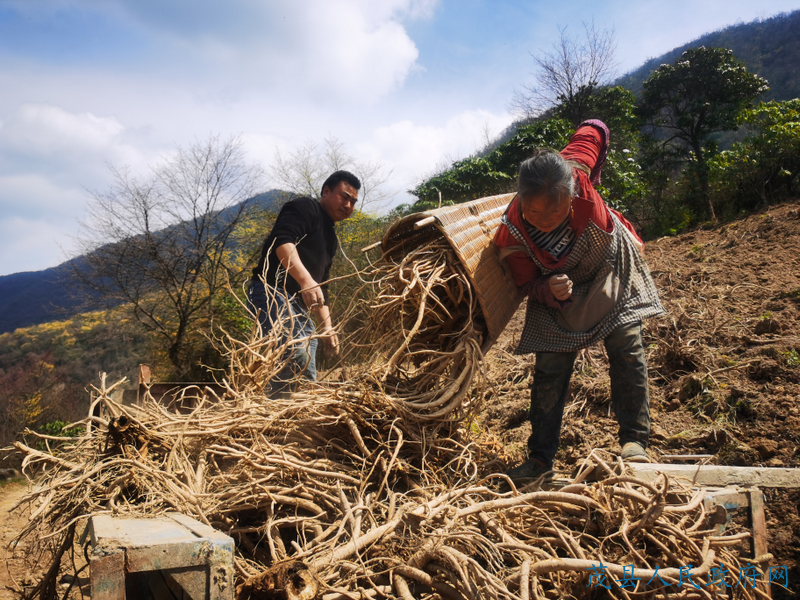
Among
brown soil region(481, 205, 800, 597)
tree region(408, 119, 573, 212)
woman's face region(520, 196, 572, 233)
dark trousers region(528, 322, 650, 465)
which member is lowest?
brown soil region(481, 205, 800, 597)

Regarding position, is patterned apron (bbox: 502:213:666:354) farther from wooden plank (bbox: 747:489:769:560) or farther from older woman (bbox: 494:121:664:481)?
wooden plank (bbox: 747:489:769:560)

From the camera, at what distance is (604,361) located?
361 centimetres

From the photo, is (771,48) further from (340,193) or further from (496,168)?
(340,193)

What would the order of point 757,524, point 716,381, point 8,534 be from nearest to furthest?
point 757,524, point 716,381, point 8,534

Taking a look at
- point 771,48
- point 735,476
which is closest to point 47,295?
point 735,476

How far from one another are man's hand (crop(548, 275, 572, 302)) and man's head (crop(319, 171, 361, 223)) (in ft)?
5.16

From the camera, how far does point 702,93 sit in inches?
548

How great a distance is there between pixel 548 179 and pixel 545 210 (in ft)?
0.38

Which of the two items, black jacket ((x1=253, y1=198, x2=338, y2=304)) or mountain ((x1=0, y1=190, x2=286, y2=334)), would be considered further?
mountain ((x1=0, y1=190, x2=286, y2=334))

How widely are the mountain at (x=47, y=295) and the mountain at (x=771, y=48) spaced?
2373cm

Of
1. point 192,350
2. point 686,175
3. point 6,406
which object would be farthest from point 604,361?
point 6,406

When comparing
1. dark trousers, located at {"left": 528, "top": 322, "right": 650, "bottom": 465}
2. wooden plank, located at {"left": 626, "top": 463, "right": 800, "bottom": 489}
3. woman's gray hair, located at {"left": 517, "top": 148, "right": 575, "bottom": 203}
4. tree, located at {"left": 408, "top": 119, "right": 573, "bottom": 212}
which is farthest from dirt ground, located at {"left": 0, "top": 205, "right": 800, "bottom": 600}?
tree, located at {"left": 408, "top": 119, "right": 573, "bottom": 212}

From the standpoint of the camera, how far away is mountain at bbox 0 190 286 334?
35.9ft

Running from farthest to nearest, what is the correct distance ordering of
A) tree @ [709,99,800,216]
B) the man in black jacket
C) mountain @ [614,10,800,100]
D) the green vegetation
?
mountain @ [614,10,800,100] < the green vegetation < tree @ [709,99,800,216] < the man in black jacket
